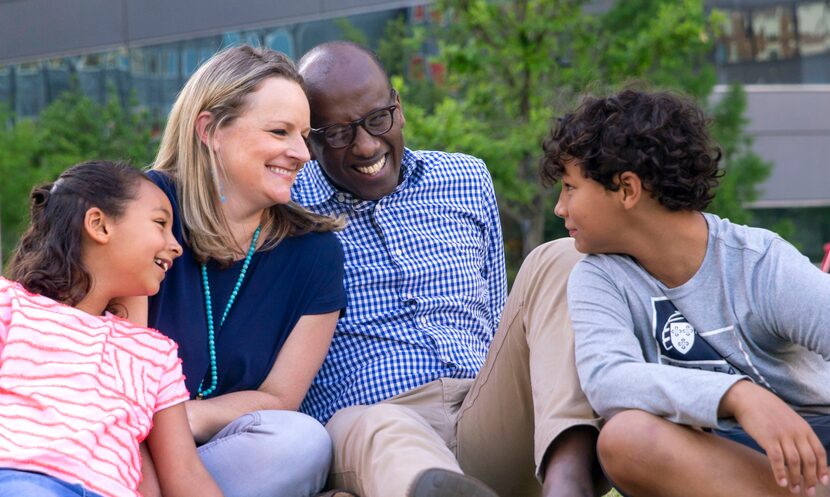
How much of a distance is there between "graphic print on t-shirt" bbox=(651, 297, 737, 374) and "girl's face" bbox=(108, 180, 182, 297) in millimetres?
1293

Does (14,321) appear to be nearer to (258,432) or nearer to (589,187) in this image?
(258,432)

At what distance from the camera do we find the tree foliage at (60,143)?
14.2m

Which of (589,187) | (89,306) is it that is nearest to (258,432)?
(89,306)

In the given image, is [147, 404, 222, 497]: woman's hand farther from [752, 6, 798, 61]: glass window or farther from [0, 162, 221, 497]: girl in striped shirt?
[752, 6, 798, 61]: glass window

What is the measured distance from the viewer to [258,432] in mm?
3000

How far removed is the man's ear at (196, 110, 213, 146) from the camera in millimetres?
3361

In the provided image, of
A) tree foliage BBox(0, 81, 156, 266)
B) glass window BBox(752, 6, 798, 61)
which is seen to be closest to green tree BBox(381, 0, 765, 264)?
tree foliage BBox(0, 81, 156, 266)

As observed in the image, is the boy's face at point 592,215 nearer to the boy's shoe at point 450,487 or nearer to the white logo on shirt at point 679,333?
the white logo on shirt at point 679,333

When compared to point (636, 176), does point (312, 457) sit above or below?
below

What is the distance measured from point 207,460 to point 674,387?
1.29 m

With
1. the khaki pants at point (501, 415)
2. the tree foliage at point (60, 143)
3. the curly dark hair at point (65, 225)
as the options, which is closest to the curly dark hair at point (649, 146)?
the khaki pants at point (501, 415)

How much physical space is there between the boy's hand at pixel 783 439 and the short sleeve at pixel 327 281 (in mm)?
1318

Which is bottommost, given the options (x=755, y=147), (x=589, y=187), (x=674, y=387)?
(x=755, y=147)

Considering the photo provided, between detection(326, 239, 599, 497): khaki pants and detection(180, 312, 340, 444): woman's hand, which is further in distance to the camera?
detection(180, 312, 340, 444): woman's hand
